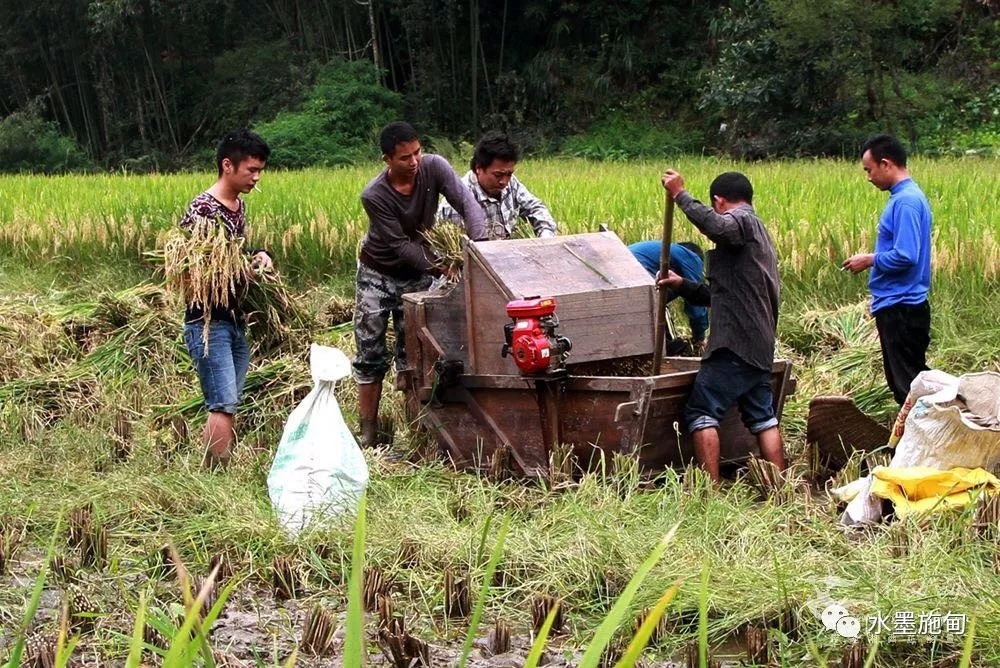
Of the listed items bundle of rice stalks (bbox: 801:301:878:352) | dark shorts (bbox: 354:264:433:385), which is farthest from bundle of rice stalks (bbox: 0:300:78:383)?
bundle of rice stalks (bbox: 801:301:878:352)

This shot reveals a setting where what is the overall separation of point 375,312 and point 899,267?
7.54ft

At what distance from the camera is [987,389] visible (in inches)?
173

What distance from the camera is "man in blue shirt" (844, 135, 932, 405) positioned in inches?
201

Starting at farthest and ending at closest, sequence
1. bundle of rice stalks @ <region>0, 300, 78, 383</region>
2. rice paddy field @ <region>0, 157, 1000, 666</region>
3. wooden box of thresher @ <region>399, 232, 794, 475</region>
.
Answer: bundle of rice stalks @ <region>0, 300, 78, 383</region>, wooden box of thresher @ <region>399, 232, 794, 475</region>, rice paddy field @ <region>0, 157, 1000, 666</region>

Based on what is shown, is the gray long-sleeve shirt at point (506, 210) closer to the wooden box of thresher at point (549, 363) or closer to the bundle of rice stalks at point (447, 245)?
the bundle of rice stalks at point (447, 245)

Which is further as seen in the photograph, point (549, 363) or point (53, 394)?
point (53, 394)

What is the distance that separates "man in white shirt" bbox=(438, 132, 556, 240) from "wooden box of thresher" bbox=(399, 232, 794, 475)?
54 cm

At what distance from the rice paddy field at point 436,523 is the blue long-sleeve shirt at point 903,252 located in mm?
737

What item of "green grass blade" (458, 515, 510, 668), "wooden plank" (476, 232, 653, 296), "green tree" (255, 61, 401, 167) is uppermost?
"green grass blade" (458, 515, 510, 668)

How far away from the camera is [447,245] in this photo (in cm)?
558

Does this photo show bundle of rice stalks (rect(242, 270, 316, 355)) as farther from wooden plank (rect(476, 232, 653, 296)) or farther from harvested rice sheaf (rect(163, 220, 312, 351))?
wooden plank (rect(476, 232, 653, 296))

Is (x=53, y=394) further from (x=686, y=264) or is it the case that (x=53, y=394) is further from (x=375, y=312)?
(x=686, y=264)

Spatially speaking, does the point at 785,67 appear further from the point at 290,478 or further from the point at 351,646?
the point at 351,646

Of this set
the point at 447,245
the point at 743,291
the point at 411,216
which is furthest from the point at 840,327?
the point at 411,216
